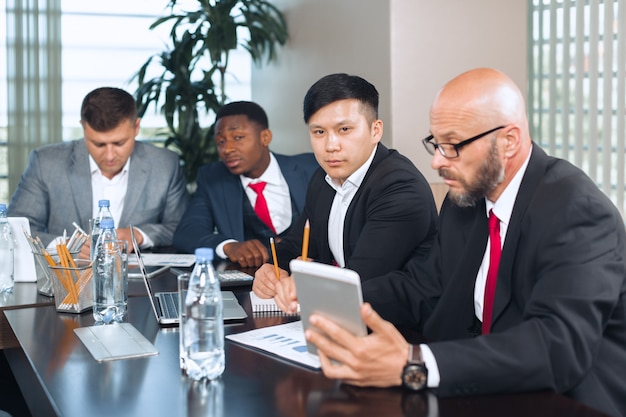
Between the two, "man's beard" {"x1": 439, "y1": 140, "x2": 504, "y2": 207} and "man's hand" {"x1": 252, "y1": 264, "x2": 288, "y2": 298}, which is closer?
"man's beard" {"x1": 439, "y1": 140, "x2": 504, "y2": 207}

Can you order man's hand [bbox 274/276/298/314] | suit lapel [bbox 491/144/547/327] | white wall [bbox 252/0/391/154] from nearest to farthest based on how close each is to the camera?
suit lapel [bbox 491/144/547/327] → man's hand [bbox 274/276/298/314] → white wall [bbox 252/0/391/154]

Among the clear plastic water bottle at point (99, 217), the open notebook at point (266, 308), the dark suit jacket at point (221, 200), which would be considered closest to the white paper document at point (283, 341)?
the open notebook at point (266, 308)

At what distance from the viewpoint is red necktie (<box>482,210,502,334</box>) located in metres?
2.01

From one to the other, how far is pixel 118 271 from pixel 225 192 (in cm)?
167

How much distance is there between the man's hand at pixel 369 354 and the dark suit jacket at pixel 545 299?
0.09 metres

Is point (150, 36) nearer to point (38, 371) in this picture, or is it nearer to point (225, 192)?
point (225, 192)

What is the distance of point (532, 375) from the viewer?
5.20 ft

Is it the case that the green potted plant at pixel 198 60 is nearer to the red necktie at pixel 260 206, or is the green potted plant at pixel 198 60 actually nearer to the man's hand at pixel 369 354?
the red necktie at pixel 260 206

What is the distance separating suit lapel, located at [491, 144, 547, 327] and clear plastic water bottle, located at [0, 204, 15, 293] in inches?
65.9

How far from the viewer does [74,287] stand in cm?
238

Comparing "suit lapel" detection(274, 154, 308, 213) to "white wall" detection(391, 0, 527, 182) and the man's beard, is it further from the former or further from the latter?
the man's beard

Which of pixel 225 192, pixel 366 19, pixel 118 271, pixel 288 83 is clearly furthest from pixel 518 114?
Result: pixel 288 83

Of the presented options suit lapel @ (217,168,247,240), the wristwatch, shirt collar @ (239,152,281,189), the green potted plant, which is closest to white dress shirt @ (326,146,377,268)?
suit lapel @ (217,168,247,240)

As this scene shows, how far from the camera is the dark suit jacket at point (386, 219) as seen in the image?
262 centimetres
